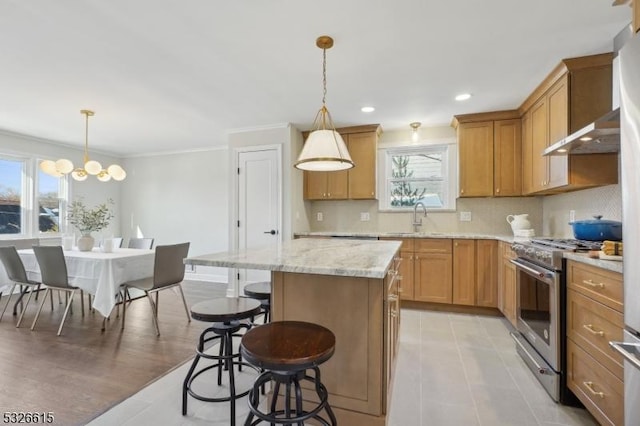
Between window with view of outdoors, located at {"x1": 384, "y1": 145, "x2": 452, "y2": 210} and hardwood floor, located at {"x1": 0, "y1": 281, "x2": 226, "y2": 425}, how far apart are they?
3.11 m

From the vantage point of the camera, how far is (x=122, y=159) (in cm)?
629

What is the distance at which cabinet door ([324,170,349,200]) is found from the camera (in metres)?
4.36

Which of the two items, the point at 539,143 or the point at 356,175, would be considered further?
the point at 356,175

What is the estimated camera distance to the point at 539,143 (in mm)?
3123

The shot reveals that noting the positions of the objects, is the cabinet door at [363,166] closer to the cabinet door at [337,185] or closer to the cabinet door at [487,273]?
the cabinet door at [337,185]

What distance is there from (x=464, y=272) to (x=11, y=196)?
656 cm

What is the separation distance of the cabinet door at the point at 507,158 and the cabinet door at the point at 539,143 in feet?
1.20

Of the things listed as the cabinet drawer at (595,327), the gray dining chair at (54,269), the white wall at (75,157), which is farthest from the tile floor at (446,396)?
the white wall at (75,157)

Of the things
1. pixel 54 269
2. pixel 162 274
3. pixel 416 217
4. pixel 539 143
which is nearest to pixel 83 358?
pixel 162 274

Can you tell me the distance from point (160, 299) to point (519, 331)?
4190mm

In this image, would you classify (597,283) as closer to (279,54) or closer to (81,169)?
(279,54)

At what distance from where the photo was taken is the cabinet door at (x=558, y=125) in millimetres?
2564

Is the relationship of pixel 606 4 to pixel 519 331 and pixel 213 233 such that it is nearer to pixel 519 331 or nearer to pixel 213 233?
pixel 519 331

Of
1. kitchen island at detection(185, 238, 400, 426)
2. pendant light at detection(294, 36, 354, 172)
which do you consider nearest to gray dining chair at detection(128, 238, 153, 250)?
pendant light at detection(294, 36, 354, 172)
